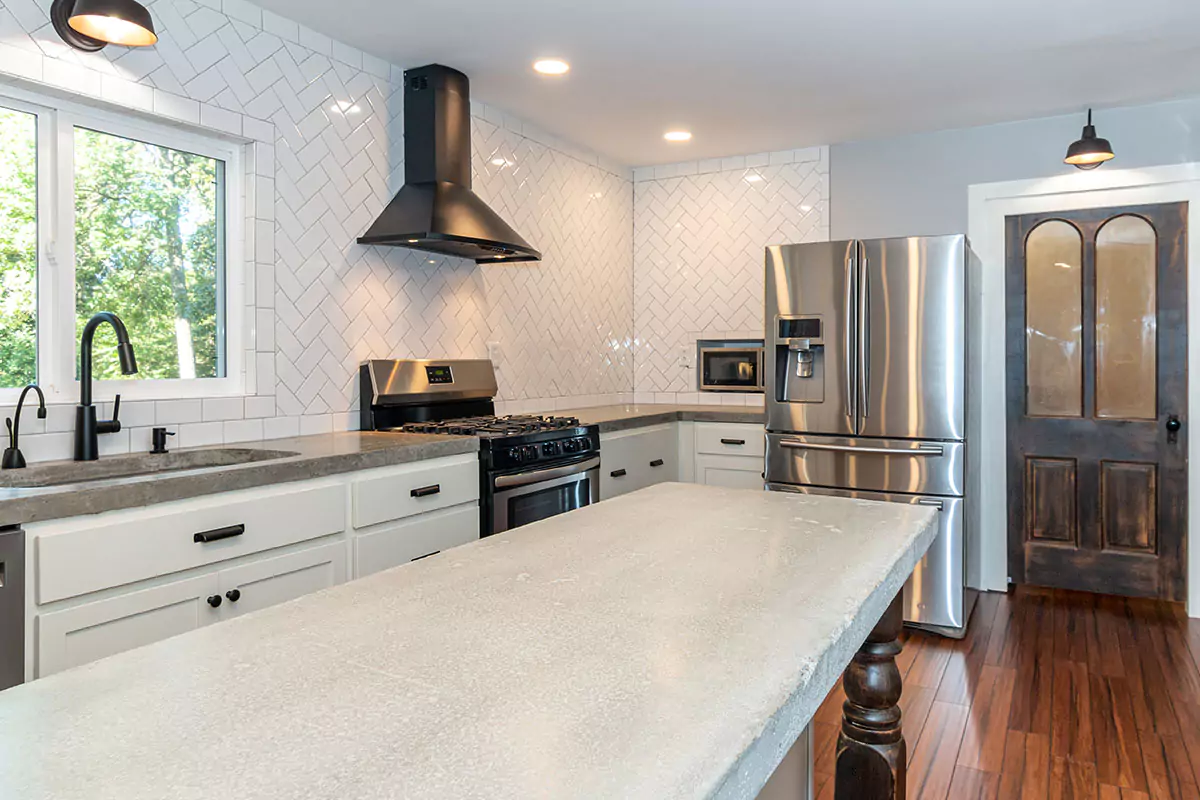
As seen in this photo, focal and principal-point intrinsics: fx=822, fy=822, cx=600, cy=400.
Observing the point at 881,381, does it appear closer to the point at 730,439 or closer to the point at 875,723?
the point at 730,439

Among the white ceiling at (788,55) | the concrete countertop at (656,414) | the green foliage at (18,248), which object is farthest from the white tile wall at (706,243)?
the green foliage at (18,248)

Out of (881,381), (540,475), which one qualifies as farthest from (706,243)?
(540,475)

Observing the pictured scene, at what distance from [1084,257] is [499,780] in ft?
14.5

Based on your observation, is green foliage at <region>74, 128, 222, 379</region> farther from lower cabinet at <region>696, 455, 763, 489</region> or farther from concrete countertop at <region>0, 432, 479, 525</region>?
lower cabinet at <region>696, 455, 763, 489</region>

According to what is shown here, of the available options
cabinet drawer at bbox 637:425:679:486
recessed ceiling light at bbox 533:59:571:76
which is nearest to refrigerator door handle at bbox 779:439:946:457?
cabinet drawer at bbox 637:425:679:486

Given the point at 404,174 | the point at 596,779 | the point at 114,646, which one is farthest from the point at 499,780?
the point at 404,174

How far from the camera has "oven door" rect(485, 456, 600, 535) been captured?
118 inches

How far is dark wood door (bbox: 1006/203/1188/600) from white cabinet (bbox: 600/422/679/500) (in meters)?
1.77

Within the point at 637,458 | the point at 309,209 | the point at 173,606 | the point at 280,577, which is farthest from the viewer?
the point at 637,458

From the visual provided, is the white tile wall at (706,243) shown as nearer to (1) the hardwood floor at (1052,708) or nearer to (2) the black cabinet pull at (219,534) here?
(1) the hardwood floor at (1052,708)

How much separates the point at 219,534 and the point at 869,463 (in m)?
2.70

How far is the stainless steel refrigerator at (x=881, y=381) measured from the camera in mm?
3518

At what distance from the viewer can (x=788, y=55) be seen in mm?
3254

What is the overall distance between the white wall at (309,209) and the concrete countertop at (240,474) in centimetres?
18
